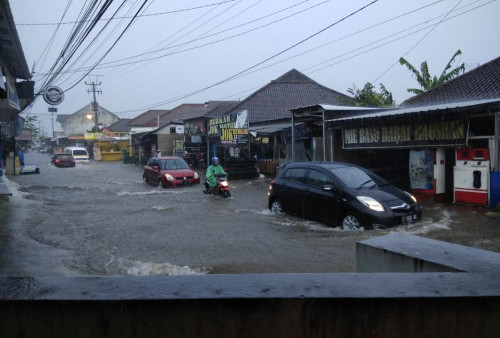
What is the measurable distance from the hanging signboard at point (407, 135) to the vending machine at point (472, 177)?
0.48 metres

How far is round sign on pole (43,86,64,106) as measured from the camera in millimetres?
15328

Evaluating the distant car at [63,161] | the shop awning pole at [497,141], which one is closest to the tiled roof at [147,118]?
the distant car at [63,161]

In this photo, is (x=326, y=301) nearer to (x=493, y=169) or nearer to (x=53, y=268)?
(x=53, y=268)

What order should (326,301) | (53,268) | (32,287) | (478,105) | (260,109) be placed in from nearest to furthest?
(326,301)
(32,287)
(53,268)
(478,105)
(260,109)

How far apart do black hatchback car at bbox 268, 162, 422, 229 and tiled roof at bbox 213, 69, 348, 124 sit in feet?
67.1

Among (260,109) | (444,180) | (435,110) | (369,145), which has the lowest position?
(444,180)

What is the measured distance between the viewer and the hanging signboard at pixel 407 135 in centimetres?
1128

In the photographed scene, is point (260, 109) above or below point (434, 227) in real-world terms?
above

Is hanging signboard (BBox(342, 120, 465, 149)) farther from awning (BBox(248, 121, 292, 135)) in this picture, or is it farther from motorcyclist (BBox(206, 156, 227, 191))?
awning (BBox(248, 121, 292, 135))

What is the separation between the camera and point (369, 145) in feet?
47.1

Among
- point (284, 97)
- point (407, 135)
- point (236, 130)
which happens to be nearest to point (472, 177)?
point (407, 135)

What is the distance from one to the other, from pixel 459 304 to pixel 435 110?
10561mm

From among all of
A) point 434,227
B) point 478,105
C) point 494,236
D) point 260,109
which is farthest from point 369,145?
point 260,109

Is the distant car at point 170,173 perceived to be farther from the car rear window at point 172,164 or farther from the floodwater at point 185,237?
the floodwater at point 185,237
